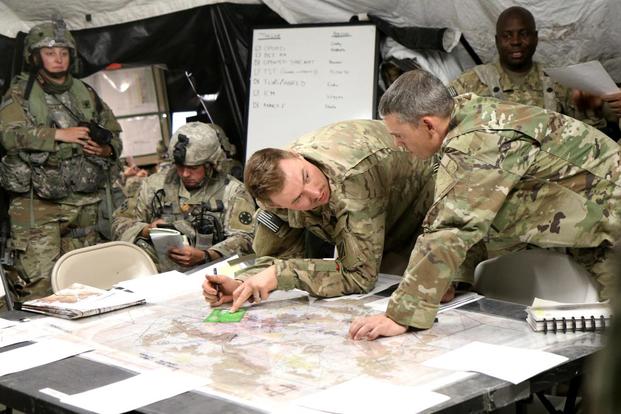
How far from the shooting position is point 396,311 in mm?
2465

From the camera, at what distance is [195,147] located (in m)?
4.50

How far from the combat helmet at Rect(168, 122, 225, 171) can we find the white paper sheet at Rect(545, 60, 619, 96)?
69.9 inches

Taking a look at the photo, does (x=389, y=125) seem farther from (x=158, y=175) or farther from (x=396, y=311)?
(x=158, y=175)

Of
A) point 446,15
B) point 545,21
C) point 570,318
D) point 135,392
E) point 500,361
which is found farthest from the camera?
point 446,15

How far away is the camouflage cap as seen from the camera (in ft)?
17.1

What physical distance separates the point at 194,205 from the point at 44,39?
62.3 inches

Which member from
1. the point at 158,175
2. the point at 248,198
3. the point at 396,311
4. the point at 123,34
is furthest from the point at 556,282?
the point at 123,34

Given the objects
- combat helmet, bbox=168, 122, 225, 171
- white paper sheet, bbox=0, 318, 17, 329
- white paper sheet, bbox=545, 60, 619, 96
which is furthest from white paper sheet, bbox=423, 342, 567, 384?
combat helmet, bbox=168, 122, 225, 171

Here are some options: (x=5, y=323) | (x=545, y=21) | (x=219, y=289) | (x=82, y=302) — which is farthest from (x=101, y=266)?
(x=545, y=21)

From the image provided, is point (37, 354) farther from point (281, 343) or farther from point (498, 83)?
point (498, 83)

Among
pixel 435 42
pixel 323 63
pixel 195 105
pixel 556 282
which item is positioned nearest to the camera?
pixel 556 282

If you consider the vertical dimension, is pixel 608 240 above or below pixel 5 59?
below

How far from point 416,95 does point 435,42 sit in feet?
9.09

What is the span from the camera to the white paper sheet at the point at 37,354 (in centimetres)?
234
